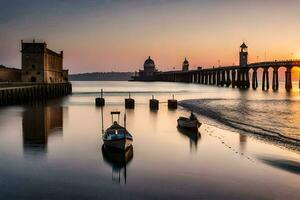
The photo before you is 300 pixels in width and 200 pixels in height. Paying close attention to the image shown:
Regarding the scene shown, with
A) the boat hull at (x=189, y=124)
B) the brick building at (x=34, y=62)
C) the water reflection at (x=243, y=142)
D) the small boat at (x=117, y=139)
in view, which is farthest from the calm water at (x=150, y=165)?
the brick building at (x=34, y=62)

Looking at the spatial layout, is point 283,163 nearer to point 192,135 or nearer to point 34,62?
point 192,135

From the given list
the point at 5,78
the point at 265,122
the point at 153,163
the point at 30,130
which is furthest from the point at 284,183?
the point at 5,78

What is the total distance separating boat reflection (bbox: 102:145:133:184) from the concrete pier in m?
46.1

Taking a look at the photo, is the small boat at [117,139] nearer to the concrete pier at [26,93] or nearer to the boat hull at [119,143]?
the boat hull at [119,143]

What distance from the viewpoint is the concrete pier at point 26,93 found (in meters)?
73.0

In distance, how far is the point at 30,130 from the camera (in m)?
41.5

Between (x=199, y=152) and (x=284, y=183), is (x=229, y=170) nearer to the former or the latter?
(x=284, y=183)

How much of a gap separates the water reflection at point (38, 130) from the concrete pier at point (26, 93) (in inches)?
710

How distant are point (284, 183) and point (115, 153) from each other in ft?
38.2

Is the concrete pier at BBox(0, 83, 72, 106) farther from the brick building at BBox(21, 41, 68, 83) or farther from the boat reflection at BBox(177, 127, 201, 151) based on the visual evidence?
the boat reflection at BBox(177, 127, 201, 151)

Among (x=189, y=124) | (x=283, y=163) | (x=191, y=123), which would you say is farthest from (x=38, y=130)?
(x=283, y=163)

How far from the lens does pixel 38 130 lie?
135ft

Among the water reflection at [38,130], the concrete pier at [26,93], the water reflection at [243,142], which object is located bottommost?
the water reflection at [243,142]

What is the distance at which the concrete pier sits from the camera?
73.0 metres
